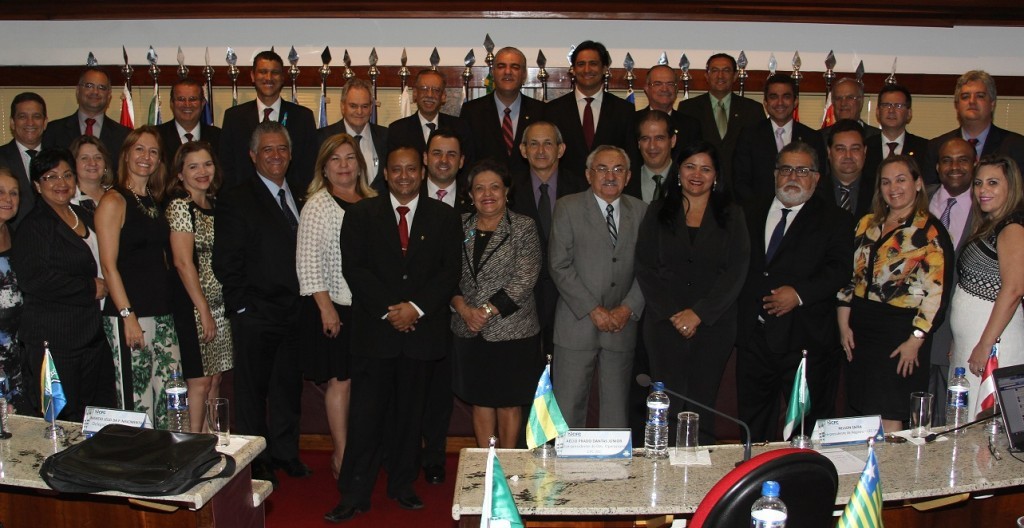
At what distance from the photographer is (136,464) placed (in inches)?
102

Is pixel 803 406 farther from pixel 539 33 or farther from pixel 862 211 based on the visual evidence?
pixel 539 33

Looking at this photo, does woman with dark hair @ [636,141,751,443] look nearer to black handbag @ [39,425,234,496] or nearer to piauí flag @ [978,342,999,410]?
piauí flag @ [978,342,999,410]

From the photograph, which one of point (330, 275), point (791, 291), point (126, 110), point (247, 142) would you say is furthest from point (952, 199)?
point (126, 110)

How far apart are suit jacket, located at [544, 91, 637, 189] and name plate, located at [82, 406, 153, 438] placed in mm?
2647

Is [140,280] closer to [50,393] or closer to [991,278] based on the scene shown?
[50,393]

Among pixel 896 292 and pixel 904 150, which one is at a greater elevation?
pixel 904 150

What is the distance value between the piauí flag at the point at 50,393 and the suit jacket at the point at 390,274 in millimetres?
1185

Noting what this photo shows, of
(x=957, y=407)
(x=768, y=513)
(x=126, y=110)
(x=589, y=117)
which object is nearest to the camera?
(x=768, y=513)

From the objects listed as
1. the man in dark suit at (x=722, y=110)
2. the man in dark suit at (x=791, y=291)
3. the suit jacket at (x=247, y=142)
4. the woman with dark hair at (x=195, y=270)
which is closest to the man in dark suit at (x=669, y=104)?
the man in dark suit at (x=722, y=110)

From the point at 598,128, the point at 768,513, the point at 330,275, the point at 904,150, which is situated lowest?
the point at 768,513

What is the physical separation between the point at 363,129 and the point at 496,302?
1.66 meters

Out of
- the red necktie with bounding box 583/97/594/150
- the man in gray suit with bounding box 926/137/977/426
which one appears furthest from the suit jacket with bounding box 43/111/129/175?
the man in gray suit with bounding box 926/137/977/426

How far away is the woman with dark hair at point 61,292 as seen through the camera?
12.7 ft

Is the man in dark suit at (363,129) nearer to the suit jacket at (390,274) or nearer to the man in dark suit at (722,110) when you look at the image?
the suit jacket at (390,274)
